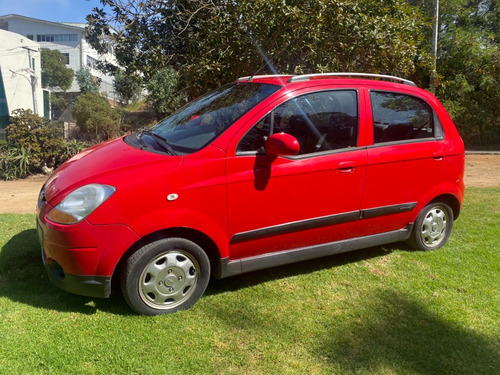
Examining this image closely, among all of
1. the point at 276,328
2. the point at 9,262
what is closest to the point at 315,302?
the point at 276,328

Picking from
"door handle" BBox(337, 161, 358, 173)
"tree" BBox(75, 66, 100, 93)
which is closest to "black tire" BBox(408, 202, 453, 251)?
"door handle" BBox(337, 161, 358, 173)

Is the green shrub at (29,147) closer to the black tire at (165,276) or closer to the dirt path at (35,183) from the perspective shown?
the dirt path at (35,183)

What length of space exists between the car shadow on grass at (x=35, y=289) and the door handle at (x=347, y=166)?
81.4 inches

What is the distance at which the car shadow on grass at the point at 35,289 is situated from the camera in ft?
10.5

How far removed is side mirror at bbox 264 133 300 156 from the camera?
3.14 metres

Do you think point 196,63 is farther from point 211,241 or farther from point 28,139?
point 28,139

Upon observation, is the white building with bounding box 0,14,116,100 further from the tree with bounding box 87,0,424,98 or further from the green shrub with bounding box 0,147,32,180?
the tree with bounding box 87,0,424,98

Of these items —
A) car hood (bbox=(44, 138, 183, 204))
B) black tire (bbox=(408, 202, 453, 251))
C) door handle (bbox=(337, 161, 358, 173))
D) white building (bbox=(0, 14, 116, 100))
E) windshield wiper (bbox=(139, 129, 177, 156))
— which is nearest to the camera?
car hood (bbox=(44, 138, 183, 204))

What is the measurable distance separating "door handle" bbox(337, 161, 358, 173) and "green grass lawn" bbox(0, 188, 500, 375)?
3.28 ft

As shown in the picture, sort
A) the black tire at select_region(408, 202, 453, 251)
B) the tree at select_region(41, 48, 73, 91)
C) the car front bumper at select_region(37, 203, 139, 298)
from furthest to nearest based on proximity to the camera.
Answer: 1. the tree at select_region(41, 48, 73, 91)
2. the black tire at select_region(408, 202, 453, 251)
3. the car front bumper at select_region(37, 203, 139, 298)

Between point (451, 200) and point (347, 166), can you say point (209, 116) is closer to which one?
point (347, 166)

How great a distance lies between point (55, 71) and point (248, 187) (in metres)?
57.8

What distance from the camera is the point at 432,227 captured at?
4430 millimetres

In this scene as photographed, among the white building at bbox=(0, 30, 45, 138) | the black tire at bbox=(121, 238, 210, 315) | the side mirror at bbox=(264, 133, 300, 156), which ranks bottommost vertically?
the black tire at bbox=(121, 238, 210, 315)
